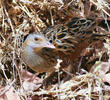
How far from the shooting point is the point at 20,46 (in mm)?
3861

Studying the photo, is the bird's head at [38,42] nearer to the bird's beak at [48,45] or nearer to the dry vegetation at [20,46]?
the bird's beak at [48,45]

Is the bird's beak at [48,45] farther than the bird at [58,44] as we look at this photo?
No

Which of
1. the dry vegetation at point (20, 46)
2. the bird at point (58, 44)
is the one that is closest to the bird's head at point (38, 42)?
the bird at point (58, 44)

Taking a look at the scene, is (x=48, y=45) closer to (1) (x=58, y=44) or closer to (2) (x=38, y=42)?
(2) (x=38, y=42)

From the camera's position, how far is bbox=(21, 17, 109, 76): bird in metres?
3.49

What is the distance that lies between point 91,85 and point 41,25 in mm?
1467

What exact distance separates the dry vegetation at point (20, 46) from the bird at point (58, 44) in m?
0.20

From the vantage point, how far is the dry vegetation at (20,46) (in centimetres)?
331

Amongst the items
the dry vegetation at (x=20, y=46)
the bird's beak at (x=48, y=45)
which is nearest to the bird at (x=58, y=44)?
the bird's beak at (x=48, y=45)

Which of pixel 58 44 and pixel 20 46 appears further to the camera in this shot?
pixel 20 46

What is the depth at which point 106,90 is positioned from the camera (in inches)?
124

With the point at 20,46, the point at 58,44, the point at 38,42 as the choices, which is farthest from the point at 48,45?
the point at 20,46

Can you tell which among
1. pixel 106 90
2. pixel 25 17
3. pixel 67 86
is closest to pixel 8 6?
pixel 25 17

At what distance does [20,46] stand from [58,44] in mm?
591
